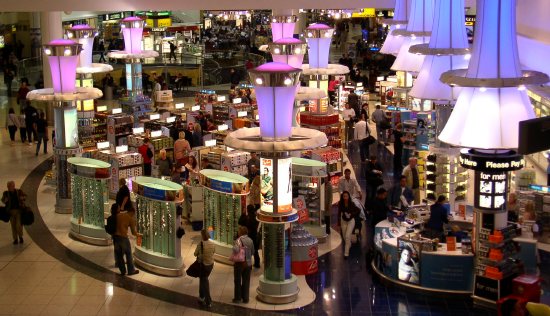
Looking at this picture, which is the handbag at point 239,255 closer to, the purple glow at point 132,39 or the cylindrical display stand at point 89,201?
the cylindrical display stand at point 89,201

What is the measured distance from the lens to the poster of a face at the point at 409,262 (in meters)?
13.5

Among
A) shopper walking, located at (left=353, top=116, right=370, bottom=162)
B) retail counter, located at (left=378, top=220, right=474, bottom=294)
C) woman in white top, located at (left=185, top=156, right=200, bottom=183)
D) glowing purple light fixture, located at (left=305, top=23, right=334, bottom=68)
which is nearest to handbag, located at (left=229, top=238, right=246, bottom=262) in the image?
retail counter, located at (left=378, top=220, right=474, bottom=294)

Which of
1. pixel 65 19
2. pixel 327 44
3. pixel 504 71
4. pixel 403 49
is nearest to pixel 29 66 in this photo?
pixel 65 19

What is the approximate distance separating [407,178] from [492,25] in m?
5.81

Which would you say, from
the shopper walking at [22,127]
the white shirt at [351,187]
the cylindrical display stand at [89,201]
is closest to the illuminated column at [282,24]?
the shopper walking at [22,127]

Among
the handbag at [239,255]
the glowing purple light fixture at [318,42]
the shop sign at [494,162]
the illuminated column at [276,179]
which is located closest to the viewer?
the shop sign at [494,162]

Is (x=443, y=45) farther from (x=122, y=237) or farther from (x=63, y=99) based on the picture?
(x=63, y=99)

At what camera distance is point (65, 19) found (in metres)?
40.3

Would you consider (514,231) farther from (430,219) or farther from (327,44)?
(327,44)

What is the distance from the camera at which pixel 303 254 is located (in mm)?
14305

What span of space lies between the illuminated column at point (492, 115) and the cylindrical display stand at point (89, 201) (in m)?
6.36

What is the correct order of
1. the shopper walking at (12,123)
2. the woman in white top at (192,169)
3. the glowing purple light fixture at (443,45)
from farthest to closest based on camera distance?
the shopper walking at (12,123)
the woman in white top at (192,169)
the glowing purple light fixture at (443,45)

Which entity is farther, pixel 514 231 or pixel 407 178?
pixel 407 178

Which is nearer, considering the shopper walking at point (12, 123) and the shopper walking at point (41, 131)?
the shopper walking at point (41, 131)
